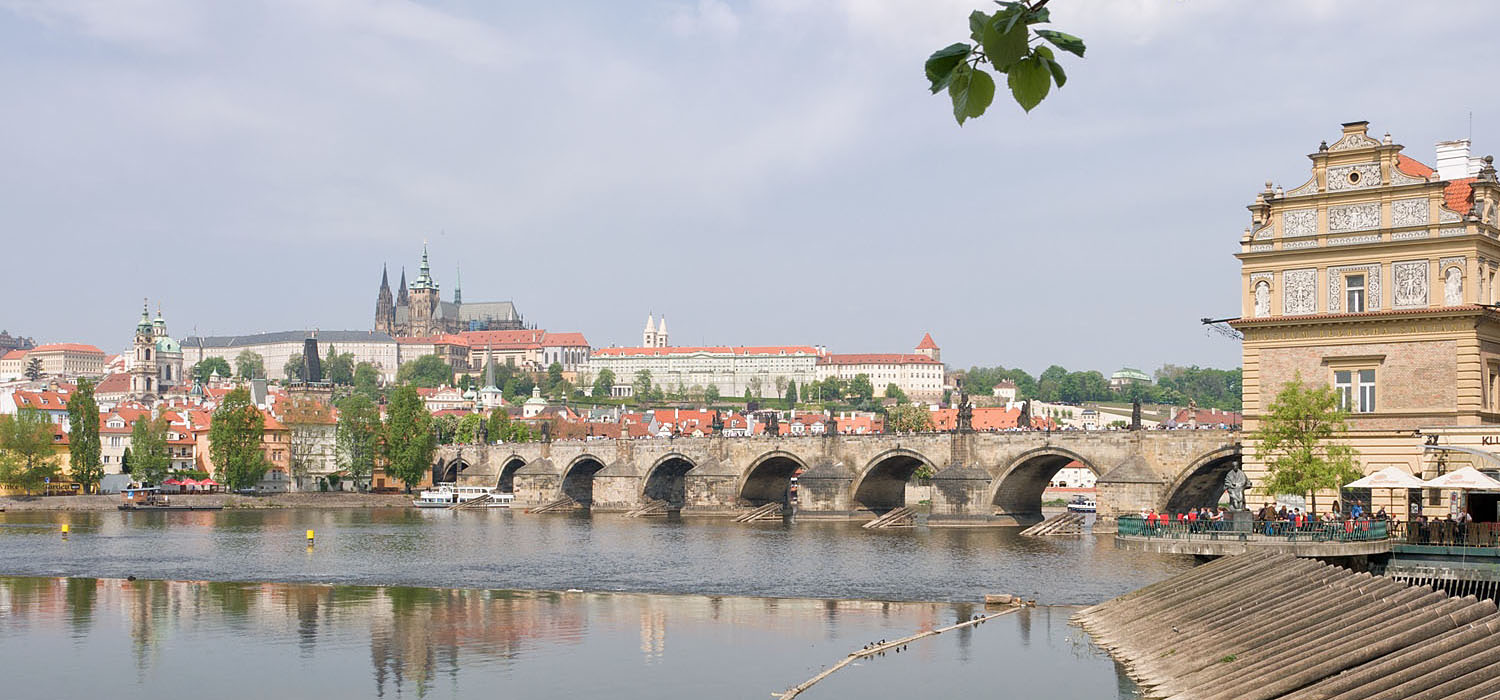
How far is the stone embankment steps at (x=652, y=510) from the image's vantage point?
9762 cm

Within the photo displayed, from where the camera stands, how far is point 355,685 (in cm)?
2805

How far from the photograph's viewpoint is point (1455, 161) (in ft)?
150

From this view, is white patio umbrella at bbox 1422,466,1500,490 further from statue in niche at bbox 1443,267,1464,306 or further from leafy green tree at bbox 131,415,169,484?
leafy green tree at bbox 131,415,169,484

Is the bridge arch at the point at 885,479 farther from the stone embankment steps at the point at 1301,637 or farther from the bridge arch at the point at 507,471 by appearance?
the stone embankment steps at the point at 1301,637

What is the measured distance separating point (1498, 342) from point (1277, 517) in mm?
11773

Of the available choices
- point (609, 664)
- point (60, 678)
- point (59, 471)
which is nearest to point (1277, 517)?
point (609, 664)

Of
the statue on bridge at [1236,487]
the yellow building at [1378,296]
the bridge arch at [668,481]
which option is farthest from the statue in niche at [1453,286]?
the bridge arch at [668,481]

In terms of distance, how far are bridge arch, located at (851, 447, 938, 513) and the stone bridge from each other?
81mm

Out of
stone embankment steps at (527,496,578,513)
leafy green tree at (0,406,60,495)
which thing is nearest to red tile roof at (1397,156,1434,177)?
stone embankment steps at (527,496,578,513)

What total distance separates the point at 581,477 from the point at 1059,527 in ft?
161

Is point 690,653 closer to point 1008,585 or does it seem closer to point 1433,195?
point 1008,585

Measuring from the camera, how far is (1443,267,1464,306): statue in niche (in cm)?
3950

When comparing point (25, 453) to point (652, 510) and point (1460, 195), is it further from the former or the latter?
point (1460, 195)

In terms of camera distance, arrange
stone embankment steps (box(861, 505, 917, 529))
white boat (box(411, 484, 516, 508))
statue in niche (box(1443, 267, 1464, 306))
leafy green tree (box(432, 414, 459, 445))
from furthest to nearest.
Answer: leafy green tree (box(432, 414, 459, 445))
white boat (box(411, 484, 516, 508))
stone embankment steps (box(861, 505, 917, 529))
statue in niche (box(1443, 267, 1464, 306))
